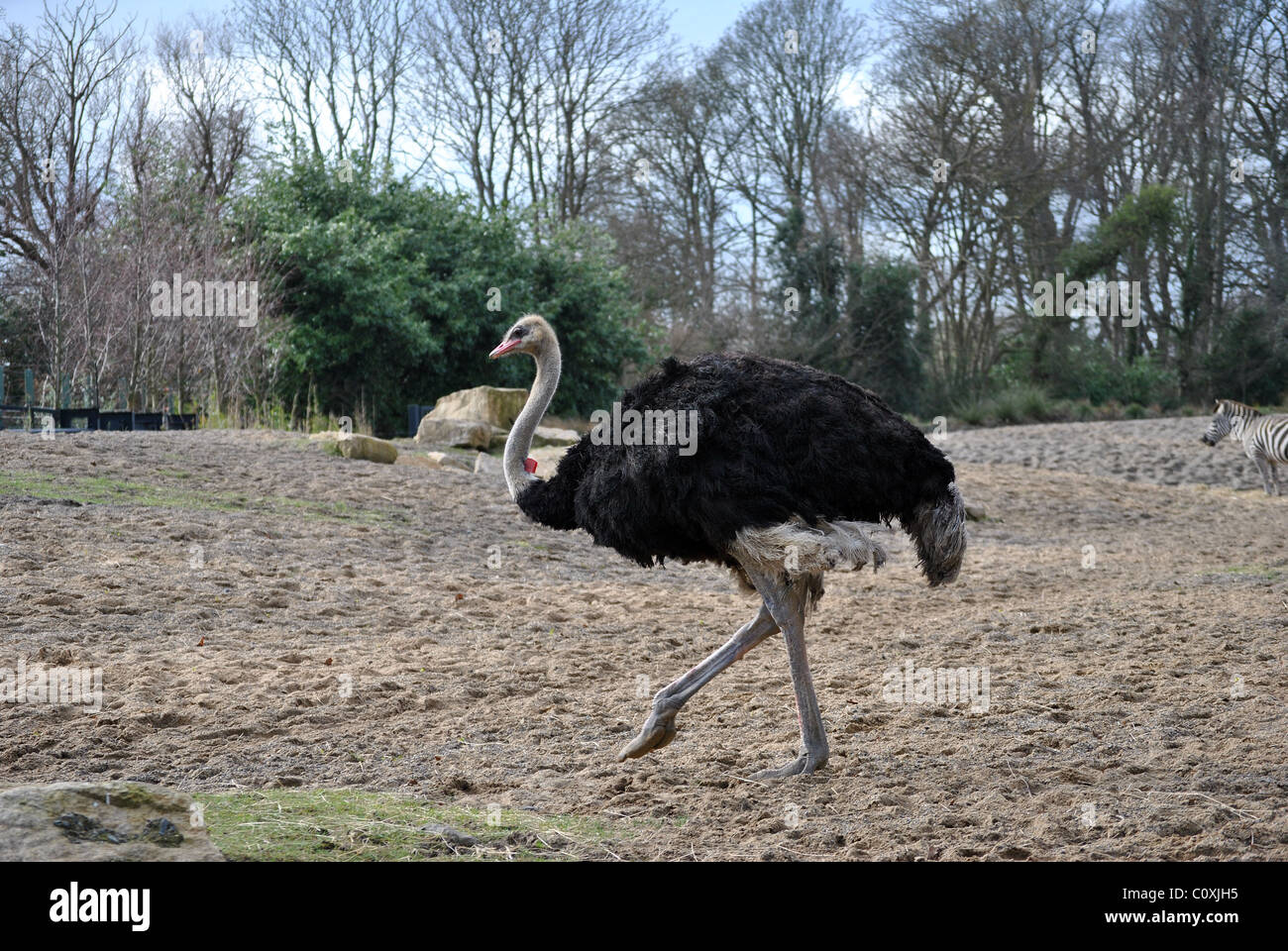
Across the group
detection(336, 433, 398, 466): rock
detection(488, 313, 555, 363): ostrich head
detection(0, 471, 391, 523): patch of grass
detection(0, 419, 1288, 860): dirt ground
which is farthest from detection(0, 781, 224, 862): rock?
detection(336, 433, 398, 466): rock

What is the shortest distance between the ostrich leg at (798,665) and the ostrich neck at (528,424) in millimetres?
1111

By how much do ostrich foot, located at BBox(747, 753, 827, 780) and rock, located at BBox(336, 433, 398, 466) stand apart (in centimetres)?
847

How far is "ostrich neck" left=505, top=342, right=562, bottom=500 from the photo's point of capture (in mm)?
4883

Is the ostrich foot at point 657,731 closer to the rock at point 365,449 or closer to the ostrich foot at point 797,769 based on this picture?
the ostrich foot at point 797,769

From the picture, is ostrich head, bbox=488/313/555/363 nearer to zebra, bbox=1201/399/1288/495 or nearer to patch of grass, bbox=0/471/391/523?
patch of grass, bbox=0/471/391/523

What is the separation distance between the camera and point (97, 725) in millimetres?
4641

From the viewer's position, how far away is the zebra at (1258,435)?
1484 cm

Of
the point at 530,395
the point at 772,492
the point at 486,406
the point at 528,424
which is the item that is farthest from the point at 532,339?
the point at 486,406

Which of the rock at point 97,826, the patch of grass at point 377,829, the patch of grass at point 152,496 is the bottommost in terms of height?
the patch of grass at point 377,829

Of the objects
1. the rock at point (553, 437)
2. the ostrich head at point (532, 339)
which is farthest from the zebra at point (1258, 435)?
the ostrich head at point (532, 339)

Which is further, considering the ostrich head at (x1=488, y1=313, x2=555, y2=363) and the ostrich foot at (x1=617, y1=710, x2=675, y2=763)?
the ostrich head at (x1=488, y1=313, x2=555, y2=363)

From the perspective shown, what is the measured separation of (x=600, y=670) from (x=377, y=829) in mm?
2416

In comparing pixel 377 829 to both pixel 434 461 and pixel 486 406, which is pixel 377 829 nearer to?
pixel 434 461
